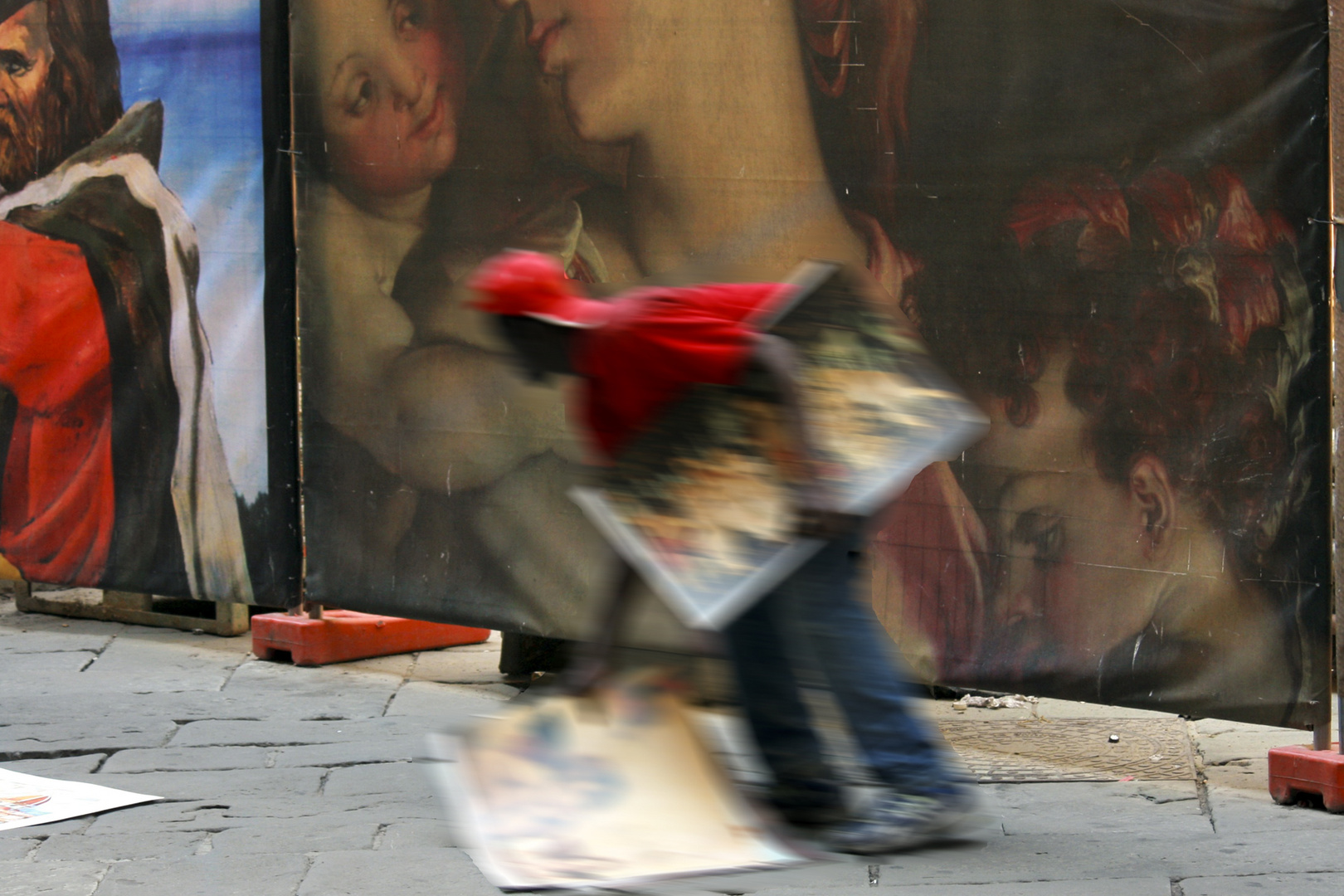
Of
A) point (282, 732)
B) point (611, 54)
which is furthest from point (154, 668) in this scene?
point (611, 54)

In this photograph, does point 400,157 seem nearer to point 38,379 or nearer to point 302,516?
point 302,516

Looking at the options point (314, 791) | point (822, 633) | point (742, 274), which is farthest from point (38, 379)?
point (822, 633)

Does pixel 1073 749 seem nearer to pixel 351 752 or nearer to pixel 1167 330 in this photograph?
pixel 1167 330

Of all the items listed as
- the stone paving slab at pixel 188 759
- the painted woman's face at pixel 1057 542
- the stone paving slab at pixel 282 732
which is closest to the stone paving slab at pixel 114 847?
the stone paving slab at pixel 188 759

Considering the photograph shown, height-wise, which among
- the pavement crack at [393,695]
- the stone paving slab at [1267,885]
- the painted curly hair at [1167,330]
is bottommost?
the pavement crack at [393,695]

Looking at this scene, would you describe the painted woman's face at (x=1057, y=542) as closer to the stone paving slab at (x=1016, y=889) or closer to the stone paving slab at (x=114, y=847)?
the stone paving slab at (x=1016, y=889)

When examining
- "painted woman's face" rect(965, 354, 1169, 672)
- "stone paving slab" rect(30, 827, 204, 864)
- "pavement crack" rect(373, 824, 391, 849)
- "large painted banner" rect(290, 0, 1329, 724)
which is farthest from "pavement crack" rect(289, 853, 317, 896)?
"painted woman's face" rect(965, 354, 1169, 672)

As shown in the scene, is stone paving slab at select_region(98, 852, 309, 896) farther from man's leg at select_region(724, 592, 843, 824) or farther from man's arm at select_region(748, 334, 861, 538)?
man's arm at select_region(748, 334, 861, 538)

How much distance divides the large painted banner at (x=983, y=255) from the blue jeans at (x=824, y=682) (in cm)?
77

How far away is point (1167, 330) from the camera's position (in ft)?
13.1

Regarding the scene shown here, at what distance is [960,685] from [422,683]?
2.04 metres

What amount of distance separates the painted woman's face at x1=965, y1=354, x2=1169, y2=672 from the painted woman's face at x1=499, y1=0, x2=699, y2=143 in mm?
1473

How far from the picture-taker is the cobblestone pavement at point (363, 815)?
11.2 ft

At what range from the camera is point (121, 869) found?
3.54 meters
